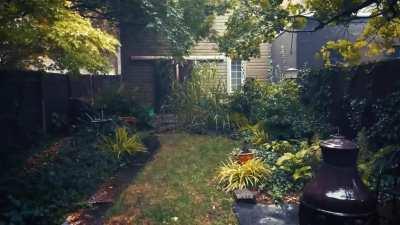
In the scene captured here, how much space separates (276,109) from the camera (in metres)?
9.02

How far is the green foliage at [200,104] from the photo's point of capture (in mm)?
10516

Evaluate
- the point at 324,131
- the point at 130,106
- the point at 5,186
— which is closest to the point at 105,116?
the point at 130,106

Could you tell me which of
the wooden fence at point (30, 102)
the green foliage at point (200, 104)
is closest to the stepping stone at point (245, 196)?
the wooden fence at point (30, 102)

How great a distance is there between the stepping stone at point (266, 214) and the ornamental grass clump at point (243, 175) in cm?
57

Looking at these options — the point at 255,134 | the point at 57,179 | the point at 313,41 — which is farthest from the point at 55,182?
the point at 313,41

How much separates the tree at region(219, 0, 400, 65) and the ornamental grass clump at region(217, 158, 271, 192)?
259 cm

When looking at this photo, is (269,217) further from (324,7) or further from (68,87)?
(68,87)

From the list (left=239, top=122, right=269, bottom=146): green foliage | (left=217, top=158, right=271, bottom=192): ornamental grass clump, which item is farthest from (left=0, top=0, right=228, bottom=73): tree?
(left=239, top=122, right=269, bottom=146): green foliage

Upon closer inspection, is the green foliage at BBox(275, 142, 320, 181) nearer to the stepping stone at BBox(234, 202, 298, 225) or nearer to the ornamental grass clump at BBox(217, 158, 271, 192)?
the ornamental grass clump at BBox(217, 158, 271, 192)

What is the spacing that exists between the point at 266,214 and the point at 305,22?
451 centimetres

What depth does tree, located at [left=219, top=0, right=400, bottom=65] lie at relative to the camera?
630cm

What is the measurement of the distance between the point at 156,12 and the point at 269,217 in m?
7.72

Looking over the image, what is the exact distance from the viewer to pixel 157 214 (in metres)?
4.68

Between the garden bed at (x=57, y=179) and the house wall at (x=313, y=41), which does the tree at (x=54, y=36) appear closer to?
the garden bed at (x=57, y=179)
